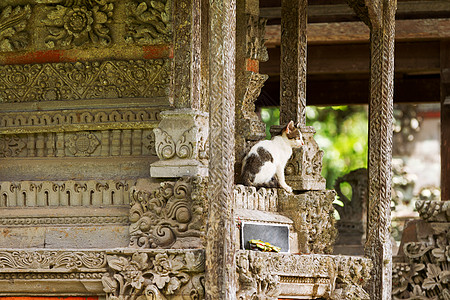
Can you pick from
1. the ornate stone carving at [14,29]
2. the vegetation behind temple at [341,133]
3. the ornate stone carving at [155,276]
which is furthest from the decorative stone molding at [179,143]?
the vegetation behind temple at [341,133]

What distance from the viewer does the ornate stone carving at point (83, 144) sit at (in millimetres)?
10211

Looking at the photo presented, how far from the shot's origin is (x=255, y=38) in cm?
1110

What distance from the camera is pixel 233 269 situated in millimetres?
8352

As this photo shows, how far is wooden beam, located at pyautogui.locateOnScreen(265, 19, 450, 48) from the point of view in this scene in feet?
47.8

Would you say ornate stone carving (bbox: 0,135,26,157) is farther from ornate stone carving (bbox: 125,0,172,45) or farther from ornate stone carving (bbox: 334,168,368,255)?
ornate stone carving (bbox: 334,168,368,255)

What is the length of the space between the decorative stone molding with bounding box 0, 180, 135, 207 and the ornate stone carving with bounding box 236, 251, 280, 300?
1505 millimetres

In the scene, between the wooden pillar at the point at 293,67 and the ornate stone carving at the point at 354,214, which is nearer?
the wooden pillar at the point at 293,67

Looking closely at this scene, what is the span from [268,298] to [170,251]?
3.13ft

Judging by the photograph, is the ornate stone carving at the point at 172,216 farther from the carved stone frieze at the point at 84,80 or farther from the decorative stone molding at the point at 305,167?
the decorative stone molding at the point at 305,167

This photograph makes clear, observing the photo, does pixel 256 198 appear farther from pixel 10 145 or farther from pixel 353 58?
pixel 353 58

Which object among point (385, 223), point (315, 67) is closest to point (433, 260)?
point (385, 223)

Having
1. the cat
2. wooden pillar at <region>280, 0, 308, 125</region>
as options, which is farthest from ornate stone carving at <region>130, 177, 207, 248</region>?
wooden pillar at <region>280, 0, 308, 125</region>

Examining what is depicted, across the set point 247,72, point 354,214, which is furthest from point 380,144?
point 354,214

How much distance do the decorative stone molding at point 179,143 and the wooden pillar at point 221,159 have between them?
0.96m
